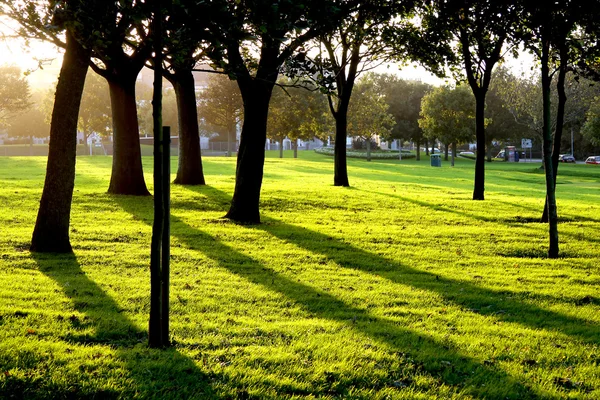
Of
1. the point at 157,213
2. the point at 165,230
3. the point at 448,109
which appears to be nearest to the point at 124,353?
the point at 165,230

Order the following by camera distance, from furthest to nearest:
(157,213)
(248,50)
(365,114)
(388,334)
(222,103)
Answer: (222,103) → (365,114) → (248,50) → (388,334) → (157,213)

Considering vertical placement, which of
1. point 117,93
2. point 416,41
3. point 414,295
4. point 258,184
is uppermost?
point 416,41

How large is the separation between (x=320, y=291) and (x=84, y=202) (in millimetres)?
12273

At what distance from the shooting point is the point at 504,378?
20.1ft

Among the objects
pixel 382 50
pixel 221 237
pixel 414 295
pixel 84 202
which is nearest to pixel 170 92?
pixel 382 50

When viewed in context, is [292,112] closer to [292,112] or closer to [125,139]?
[292,112]

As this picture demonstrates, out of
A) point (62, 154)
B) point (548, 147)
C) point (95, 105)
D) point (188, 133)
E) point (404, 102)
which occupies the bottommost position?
point (62, 154)

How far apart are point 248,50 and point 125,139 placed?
18.5ft

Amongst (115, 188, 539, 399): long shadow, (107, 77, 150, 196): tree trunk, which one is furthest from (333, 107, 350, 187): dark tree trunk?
(115, 188, 539, 399): long shadow

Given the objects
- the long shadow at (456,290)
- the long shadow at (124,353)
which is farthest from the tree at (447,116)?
the long shadow at (124,353)

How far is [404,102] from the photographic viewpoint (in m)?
83.4

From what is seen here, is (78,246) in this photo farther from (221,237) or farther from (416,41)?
(416,41)

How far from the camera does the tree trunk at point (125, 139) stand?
846 inches

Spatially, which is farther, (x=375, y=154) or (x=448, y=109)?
(x=375, y=154)
